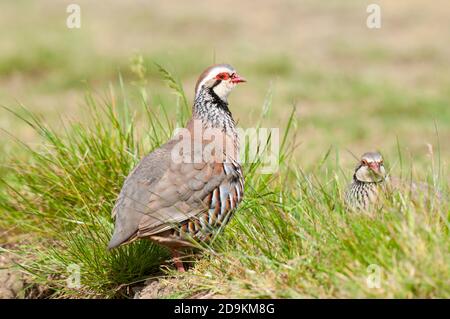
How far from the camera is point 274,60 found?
1364cm

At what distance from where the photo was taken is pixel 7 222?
18.5 ft

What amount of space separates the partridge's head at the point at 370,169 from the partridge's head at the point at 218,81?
103 centimetres

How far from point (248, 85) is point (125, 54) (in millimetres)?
2473

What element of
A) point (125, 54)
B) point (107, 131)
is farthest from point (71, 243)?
point (125, 54)

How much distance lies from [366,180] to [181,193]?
4.63ft

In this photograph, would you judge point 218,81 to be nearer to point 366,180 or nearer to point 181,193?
point 181,193

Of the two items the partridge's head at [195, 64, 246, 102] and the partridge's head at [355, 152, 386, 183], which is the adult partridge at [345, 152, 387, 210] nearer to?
the partridge's head at [355, 152, 386, 183]

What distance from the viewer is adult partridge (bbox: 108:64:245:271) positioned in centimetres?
458

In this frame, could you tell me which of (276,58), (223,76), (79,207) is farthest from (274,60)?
(223,76)

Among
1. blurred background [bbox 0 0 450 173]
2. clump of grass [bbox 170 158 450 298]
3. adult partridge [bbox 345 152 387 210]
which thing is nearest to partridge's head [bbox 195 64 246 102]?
clump of grass [bbox 170 158 450 298]

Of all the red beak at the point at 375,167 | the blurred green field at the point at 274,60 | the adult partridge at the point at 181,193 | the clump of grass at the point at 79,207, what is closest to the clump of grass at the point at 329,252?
the adult partridge at the point at 181,193

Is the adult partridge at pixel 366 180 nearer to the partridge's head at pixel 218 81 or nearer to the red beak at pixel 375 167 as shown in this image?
the red beak at pixel 375 167

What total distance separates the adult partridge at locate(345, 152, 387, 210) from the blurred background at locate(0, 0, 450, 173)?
2.39 meters
